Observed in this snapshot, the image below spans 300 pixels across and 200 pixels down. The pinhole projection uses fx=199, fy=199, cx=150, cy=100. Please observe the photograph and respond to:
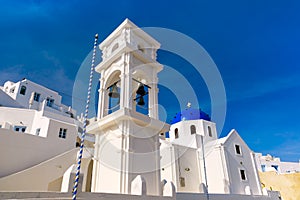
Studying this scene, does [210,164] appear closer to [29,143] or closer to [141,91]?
[141,91]

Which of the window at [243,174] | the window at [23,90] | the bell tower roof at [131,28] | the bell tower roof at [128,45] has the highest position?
the window at [23,90]

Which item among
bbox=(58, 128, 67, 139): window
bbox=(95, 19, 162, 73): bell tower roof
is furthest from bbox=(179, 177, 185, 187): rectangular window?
bbox=(95, 19, 162, 73): bell tower roof

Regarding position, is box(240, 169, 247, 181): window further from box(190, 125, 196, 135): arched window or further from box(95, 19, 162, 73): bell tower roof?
box(95, 19, 162, 73): bell tower roof

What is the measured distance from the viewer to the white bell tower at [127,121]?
6.12m

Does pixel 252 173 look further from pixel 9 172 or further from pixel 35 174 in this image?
pixel 9 172

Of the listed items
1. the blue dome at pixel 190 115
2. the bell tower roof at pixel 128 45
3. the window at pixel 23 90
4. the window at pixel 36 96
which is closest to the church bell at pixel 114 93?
the bell tower roof at pixel 128 45

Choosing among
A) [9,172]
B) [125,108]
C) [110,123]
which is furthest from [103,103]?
[9,172]

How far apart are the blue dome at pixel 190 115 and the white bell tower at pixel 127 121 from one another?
1469cm

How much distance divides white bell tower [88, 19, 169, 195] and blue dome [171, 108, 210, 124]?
14.7 m

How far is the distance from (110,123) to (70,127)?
30.3 feet

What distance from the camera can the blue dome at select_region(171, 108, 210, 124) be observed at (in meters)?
22.4

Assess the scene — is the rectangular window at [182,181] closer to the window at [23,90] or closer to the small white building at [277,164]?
the window at [23,90]

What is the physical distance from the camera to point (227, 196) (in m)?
12.2

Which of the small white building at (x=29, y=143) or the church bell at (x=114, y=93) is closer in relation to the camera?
the church bell at (x=114, y=93)
